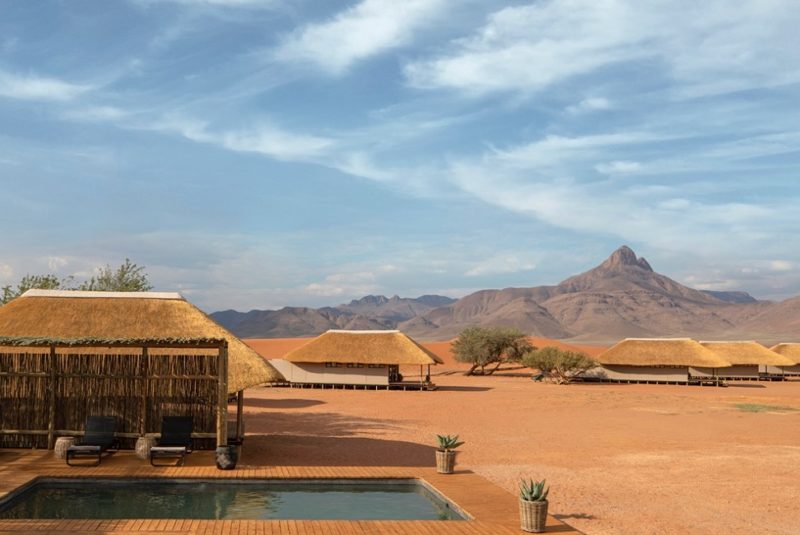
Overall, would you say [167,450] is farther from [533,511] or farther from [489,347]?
[489,347]

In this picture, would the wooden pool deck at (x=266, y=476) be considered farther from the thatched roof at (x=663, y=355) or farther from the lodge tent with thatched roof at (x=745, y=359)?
the lodge tent with thatched roof at (x=745, y=359)

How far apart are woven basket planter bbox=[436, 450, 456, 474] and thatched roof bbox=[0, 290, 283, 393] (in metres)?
4.45

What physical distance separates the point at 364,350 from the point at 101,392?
24865 mm

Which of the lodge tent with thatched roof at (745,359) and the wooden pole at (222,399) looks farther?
the lodge tent with thatched roof at (745,359)

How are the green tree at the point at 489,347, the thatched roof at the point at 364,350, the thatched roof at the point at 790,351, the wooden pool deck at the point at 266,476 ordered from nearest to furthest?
the wooden pool deck at the point at 266,476 → the thatched roof at the point at 364,350 → the green tree at the point at 489,347 → the thatched roof at the point at 790,351

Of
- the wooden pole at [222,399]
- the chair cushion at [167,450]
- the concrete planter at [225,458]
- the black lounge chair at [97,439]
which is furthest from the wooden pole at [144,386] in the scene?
the concrete planter at [225,458]

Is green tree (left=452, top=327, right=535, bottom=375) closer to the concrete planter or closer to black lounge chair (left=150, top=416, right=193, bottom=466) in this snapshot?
black lounge chair (left=150, top=416, right=193, bottom=466)

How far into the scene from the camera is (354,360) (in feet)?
131

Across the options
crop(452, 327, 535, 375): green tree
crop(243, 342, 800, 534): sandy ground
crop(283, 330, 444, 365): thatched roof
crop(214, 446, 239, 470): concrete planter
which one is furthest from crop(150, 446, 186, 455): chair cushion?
crop(452, 327, 535, 375): green tree

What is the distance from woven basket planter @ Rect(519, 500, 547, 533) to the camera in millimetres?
10078

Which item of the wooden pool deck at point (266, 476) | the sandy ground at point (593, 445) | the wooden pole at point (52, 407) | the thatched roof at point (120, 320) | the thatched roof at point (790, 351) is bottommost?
the sandy ground at point (593, 445)

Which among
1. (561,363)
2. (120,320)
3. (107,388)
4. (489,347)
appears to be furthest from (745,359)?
(107,388)

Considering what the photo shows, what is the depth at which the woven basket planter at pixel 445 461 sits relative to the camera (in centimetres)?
1450

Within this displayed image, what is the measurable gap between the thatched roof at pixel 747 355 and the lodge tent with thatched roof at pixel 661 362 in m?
5.93
